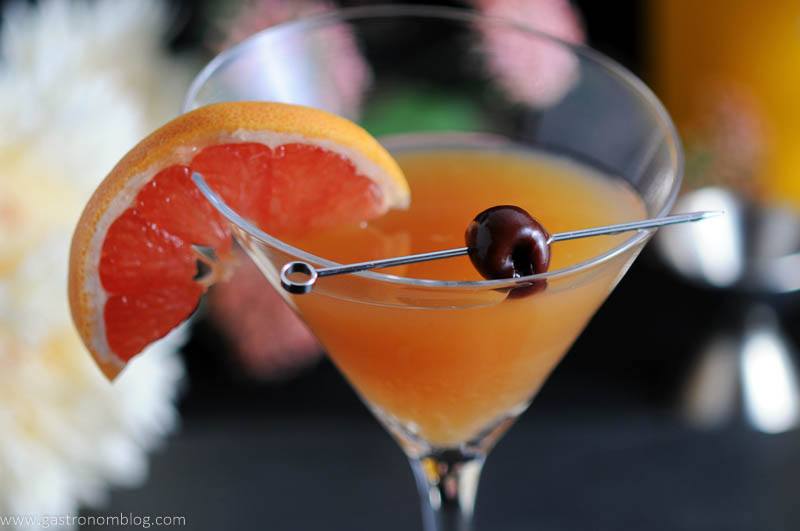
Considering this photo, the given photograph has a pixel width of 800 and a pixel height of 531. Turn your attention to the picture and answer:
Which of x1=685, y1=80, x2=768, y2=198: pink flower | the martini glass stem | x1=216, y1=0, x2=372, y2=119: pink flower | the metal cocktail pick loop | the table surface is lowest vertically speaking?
the table surface

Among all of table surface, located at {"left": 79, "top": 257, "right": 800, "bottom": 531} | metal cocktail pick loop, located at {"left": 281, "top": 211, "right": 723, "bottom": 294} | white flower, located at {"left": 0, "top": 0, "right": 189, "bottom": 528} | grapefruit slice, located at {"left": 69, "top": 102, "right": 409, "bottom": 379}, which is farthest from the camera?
table surface, located at {"left": 79, "top": 257, "right": 800, "bottom": 531}

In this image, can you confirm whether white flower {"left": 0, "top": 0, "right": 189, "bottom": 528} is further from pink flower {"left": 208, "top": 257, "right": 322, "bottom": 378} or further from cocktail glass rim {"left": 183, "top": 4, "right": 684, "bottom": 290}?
cocktail glass rim {"left": 183, "top": 4, "right": 684, "bottom": 290}

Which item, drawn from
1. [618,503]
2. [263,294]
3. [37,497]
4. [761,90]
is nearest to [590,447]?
[618,503]

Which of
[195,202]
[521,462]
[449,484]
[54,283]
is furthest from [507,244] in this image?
[521,462]

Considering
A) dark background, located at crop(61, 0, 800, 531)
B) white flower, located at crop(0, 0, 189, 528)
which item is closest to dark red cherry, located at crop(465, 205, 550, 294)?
white flower, located at crop(0, 0, 189, 528)

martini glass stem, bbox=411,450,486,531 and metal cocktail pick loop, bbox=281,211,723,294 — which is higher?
metal cocktail pick loop, bbox=281,211,723,294

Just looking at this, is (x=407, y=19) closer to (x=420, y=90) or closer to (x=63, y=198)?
(x=420, y=90)

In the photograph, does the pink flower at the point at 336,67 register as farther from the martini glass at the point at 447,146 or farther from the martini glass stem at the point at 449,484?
the martini glass stem at the point at 449,484
